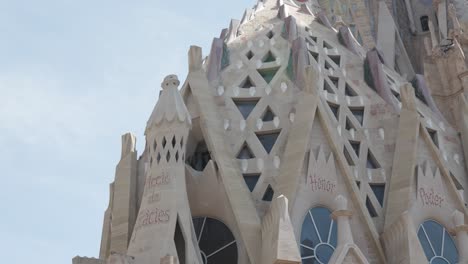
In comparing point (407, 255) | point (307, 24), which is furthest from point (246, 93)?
point (407, 255)

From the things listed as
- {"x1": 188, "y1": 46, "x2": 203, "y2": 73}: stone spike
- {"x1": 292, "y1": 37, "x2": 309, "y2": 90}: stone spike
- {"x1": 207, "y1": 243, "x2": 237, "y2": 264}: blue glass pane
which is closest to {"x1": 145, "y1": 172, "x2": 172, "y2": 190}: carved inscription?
{"x1": 207, "y1": 243, "x2": 237, "y2": 264}: blue glass pane

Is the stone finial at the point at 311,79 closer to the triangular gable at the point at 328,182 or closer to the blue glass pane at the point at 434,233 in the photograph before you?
the triangular gable at the point at 328,182

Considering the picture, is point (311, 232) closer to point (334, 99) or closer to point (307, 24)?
point (334, 99)

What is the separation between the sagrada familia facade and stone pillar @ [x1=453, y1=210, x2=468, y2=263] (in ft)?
0.13

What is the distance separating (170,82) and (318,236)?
472cm

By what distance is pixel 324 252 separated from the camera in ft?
60.3

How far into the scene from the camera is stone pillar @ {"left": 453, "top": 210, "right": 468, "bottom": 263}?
18828mm

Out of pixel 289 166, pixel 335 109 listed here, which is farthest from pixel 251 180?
pixel 335 109

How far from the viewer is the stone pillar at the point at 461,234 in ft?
61.8

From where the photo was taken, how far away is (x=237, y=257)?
60.8 feet

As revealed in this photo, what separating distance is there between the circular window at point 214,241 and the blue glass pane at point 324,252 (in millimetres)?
1710

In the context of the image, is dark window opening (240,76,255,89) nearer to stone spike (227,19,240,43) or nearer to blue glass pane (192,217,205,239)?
stone spike (227,19,240,43)

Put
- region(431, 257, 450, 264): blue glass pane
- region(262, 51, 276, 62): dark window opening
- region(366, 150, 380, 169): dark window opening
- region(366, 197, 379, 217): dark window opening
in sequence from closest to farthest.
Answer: region(431, 257, 450, 264): blue glass pane
region(366, 197, 379, 217): dark window opening
region(366, 150, 380, 169): dark window opening
region(262, 51, 276, 62): dark window opening

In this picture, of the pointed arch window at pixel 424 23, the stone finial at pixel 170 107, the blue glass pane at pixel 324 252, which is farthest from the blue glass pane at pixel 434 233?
the pointed arch window at pixel 424 23
